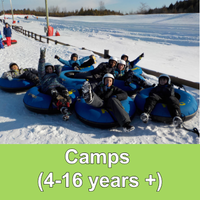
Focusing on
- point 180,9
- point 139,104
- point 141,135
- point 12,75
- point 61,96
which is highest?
point 180,9

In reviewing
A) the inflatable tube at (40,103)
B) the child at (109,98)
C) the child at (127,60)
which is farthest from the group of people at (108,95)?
the child at (127,60)

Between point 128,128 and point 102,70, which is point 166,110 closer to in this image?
point 128,128

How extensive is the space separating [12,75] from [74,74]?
178cm

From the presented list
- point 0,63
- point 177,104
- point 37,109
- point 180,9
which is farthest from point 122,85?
point 180,9

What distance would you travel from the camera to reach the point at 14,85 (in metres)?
4.79

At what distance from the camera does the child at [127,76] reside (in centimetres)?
495

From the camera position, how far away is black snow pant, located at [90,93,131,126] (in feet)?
10.2

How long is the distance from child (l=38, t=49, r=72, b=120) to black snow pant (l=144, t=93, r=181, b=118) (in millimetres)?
1639

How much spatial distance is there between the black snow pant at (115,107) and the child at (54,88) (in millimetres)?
678

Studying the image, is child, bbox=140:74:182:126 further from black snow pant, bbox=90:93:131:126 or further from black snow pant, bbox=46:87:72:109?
black snow pant, bbox=46:87:72:109

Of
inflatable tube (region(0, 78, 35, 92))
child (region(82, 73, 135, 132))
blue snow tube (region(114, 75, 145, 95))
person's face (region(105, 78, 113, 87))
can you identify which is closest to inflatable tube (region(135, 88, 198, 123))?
child (region(82, 73, 135, 132))

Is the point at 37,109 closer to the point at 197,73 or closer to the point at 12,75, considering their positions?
the point at 12,75

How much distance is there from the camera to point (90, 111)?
3.40 m

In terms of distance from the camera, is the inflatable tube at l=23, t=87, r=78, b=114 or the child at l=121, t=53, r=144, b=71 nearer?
the inflatable tube at l=23, t=87, r=78, b=114
